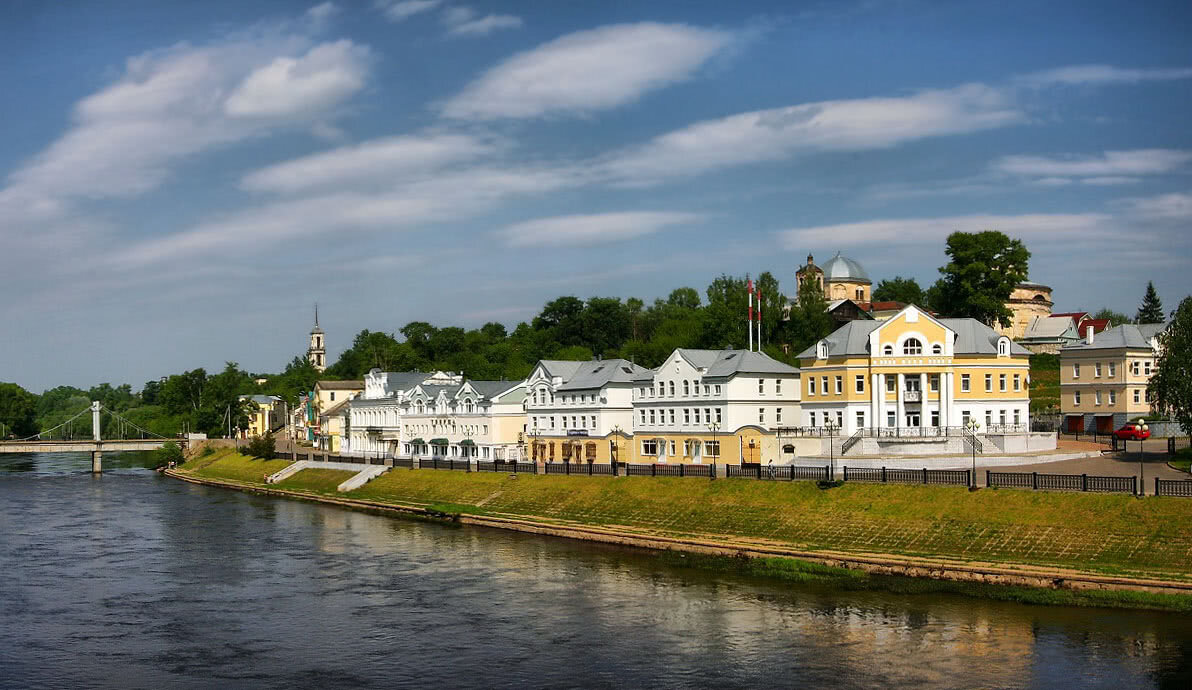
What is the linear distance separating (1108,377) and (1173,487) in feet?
127

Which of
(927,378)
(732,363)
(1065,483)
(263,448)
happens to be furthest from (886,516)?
(263,448)

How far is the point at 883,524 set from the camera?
5009cm

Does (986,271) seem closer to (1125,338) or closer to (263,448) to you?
(1125,338)

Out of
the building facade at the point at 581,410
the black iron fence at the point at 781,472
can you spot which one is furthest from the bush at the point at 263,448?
the black iron fence at the point at 781,472

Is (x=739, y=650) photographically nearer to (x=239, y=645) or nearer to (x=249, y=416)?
(x=239, y=645)

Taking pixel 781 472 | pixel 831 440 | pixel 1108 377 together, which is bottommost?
pixel 781 472

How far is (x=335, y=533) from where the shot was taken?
2635 inches

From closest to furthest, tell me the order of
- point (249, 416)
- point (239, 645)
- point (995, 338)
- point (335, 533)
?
1. point (239, 645)
2. point (335, 533)
3. point (995, 338)
4. point (249, 416)

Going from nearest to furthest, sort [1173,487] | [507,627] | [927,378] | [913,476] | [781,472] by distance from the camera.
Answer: [507,627] < [1173,487] < [913,476] < [781,472] < [927,378]

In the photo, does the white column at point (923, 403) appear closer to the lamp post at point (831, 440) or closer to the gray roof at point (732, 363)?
the lamp post at point (831, 440)

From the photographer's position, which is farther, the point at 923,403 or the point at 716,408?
the point at 716,408

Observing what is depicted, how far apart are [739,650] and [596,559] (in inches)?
706

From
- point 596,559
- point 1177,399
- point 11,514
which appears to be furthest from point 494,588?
point 11,514

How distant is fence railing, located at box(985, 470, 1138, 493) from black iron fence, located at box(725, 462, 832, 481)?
8.80m
